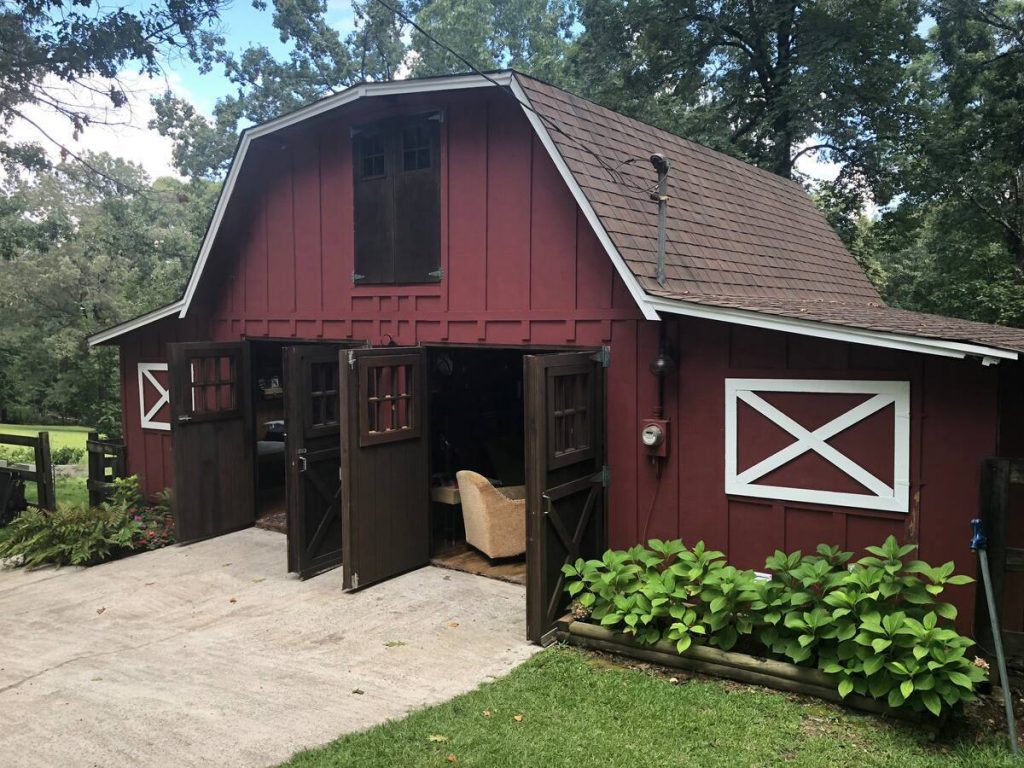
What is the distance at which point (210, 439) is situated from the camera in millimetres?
8773

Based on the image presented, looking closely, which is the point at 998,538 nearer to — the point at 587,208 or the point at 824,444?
the point at 824,444

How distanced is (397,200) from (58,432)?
841 inches

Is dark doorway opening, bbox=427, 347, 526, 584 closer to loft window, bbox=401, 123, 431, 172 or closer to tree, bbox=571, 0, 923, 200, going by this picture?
loft window, bbox=401, 123, 431, 172

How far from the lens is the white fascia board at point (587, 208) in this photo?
19.0ft

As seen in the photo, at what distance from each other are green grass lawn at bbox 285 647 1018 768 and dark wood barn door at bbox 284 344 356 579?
10.5 ft

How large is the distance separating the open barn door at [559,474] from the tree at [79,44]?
39.3 feet

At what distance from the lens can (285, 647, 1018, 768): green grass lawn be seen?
3.95 metres

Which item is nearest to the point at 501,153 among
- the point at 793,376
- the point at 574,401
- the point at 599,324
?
the point at 599,324

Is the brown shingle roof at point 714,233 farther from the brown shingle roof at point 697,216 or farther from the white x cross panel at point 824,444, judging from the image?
the white x cross panel at point 824,444

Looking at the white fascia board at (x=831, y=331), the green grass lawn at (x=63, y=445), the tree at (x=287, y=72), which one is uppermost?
the tree at (x=287, y=72)

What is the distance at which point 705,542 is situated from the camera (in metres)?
6.05

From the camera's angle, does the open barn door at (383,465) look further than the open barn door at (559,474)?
Yes

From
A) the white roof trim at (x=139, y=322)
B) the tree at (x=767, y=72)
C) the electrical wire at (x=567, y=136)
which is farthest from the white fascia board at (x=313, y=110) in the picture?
the tree at (x=767, y=72)

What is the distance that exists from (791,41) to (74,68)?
618 inches
